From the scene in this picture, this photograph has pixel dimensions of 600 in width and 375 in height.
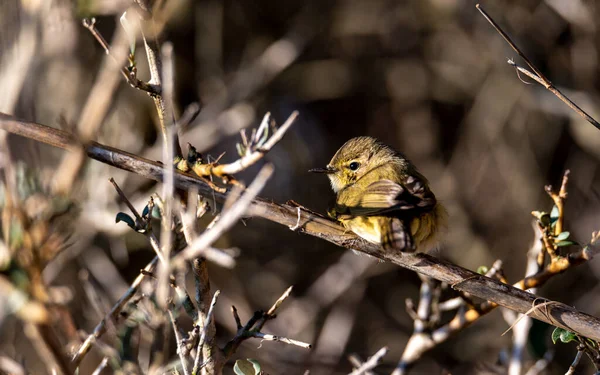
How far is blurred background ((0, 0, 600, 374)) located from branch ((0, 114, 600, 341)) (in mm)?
3130

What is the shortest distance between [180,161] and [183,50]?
4882 millimetres

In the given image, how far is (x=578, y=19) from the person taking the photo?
645 centimetres

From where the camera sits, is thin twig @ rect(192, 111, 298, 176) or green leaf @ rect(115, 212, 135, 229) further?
green leaf @ rect(115, 212, 135, 229)

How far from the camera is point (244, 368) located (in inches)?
93.4

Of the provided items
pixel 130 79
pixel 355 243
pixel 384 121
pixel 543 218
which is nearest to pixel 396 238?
pixel 355 243

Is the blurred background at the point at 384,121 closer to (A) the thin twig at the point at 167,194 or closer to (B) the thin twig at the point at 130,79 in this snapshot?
(B) the thin twig at the point at 130,79

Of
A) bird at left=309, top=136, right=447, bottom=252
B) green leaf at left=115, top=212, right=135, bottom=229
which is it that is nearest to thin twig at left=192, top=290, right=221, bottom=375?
green leaf at left=115, top=212, right=135, bottom=229

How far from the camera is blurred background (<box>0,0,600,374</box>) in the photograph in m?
6.16

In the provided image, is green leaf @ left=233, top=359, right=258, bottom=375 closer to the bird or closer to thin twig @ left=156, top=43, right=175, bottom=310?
thin twig @ left=156, top=43, right=175, bottom=310

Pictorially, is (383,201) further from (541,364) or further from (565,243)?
(541,364)

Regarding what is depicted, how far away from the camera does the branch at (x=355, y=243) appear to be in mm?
2133

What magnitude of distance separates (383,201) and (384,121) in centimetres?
453

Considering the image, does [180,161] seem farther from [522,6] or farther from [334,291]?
[522,6]

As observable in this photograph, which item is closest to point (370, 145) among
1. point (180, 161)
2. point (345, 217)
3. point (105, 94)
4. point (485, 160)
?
point (345, 217)
